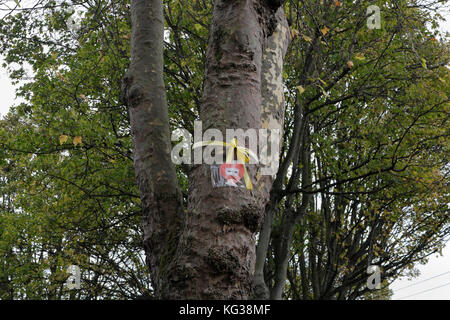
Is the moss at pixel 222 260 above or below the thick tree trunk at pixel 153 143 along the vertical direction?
below

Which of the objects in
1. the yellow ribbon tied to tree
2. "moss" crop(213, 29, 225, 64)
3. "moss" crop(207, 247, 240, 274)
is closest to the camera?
"moss" crop(207, 247, 240, 274)

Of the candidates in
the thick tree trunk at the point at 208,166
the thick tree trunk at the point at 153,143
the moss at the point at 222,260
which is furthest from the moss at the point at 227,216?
the thick tree trunk at the point at 153,143

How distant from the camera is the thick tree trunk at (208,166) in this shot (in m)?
1.70

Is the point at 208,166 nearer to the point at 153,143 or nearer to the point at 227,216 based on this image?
the point at 227,216

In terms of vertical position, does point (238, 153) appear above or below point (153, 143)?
below

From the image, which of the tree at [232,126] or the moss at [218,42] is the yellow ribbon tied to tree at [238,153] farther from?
the moss at [218,42]

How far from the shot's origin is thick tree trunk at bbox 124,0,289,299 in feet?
5.59

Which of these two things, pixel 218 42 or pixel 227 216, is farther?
pixel 218 42


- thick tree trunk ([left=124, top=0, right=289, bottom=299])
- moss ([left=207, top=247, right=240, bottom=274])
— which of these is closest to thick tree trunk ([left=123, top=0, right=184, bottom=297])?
thick tree trunk ([left=124, top=0, right=289, bottom=299])

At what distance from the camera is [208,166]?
6.07 feet

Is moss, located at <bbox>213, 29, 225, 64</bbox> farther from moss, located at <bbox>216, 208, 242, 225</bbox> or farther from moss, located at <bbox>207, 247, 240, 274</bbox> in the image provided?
moss, located at <bbox>207, 247, 240, 274</bbox>

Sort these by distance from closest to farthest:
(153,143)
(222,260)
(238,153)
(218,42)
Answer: (222,260) < (238,153) < (218,42) < (153,143)

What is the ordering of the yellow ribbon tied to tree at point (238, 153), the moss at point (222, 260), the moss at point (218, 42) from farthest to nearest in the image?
the moss at point (218, 42)
the yellow ribbon tied to tree at point (238, 153)
the moss at point (222, 260)

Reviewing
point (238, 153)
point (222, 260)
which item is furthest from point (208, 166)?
point (222, 260)
